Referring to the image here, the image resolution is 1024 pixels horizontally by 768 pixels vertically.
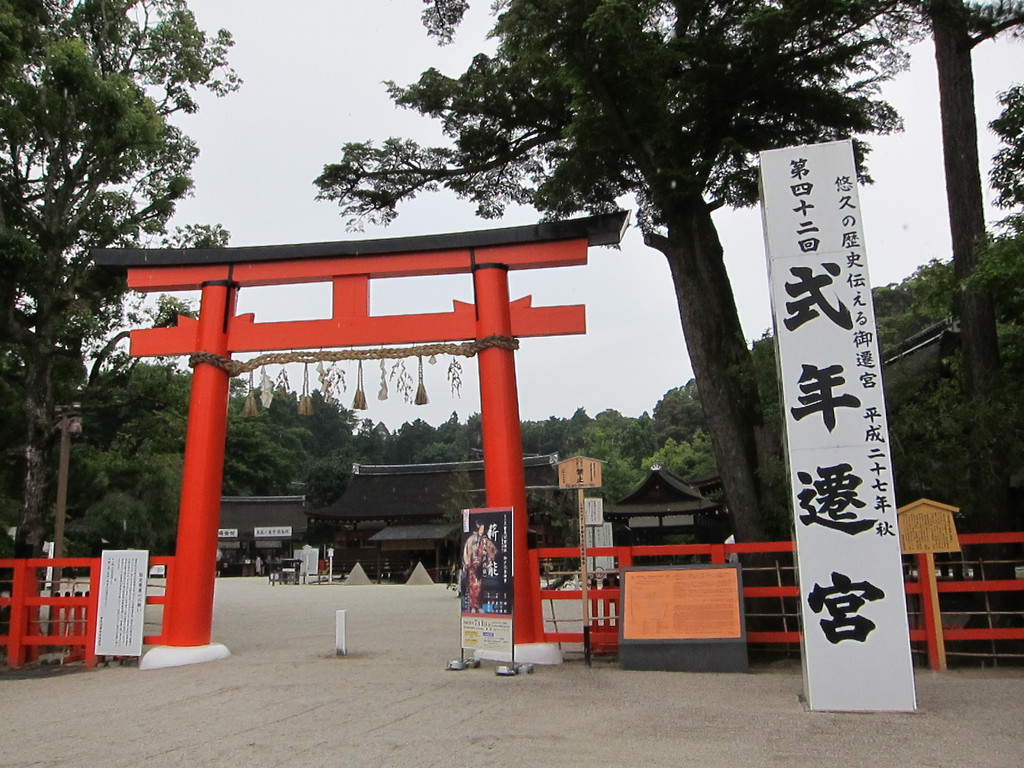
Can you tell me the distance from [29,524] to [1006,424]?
1062 cm

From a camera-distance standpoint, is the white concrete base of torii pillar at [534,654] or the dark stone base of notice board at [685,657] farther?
the white concrete base of torii pillar at [534,654]

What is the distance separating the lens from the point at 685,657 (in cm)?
711

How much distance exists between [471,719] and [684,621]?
2.69m

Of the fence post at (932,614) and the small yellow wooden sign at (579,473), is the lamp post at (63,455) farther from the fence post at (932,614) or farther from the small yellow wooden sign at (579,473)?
the fence post at (932,614)

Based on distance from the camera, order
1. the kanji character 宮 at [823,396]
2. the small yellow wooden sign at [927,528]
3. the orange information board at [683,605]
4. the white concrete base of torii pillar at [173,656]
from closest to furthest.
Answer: the kanji character 宮 at [823,396] < the small yellow wooden sign at [927,528] < the orange information board at [683,605] < the white concrete base of torii pillar at [173,656]

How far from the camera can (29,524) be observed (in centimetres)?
984

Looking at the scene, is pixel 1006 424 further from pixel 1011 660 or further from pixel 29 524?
pixel 29 524

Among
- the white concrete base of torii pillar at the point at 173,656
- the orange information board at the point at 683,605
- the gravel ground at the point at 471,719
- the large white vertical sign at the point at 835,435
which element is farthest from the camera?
the white concrete base of torii pillar at the point at 173,656

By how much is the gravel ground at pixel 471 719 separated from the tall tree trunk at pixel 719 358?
180 centimetres

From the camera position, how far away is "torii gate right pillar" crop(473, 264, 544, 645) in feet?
24.9

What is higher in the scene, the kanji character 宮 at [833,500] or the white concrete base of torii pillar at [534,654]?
the kanji character 宮 at [833,500]

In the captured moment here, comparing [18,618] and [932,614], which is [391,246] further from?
[932,614]

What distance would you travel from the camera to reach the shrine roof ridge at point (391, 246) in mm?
8273

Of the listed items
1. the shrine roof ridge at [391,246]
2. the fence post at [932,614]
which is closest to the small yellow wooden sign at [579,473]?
the shrine roof ridge at [391,246]
